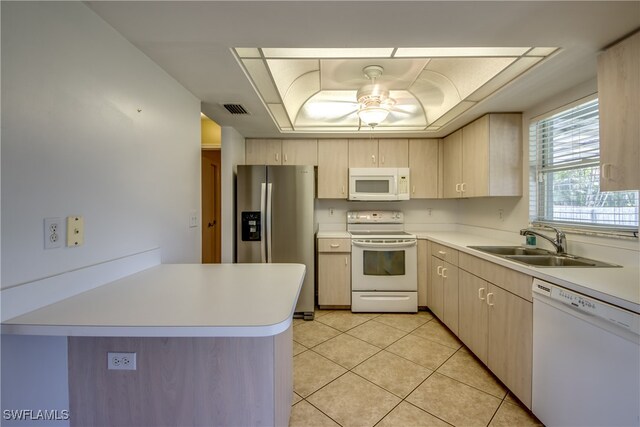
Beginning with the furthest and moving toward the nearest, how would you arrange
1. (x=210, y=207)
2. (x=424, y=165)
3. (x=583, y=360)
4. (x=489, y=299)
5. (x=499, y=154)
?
(x=210, y=207) < (x=424, y=165) < (x=499, y=154) < (x=489, y=299) < (x=583, y=360)

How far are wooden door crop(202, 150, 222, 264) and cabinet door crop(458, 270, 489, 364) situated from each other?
345cm

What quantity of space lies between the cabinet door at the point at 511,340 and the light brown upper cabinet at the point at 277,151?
2.42m

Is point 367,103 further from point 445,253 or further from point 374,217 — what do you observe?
point 374,217

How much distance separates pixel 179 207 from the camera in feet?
6.32

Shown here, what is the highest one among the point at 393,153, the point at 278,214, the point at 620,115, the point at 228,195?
the point at 393,153

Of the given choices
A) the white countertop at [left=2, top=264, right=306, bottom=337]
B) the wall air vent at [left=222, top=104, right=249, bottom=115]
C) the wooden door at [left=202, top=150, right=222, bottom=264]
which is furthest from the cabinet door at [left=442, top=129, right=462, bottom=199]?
the wooden door at [left=202, top=150, right=222, bottom=264]

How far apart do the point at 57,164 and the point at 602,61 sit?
2675mm

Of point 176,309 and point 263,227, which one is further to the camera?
point 263,227

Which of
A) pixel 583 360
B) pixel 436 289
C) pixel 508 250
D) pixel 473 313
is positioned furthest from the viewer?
pixel 436 289

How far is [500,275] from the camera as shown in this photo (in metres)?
1.80

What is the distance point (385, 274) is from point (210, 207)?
2.96 m

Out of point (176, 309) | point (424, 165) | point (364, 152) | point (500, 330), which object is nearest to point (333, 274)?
point (364, 152)

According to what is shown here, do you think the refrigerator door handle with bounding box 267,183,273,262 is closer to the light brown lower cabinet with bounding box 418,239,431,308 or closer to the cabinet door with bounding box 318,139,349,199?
the cabinet door with bounding box 318,139,349,199

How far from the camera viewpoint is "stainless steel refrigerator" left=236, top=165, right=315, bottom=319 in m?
2.93
